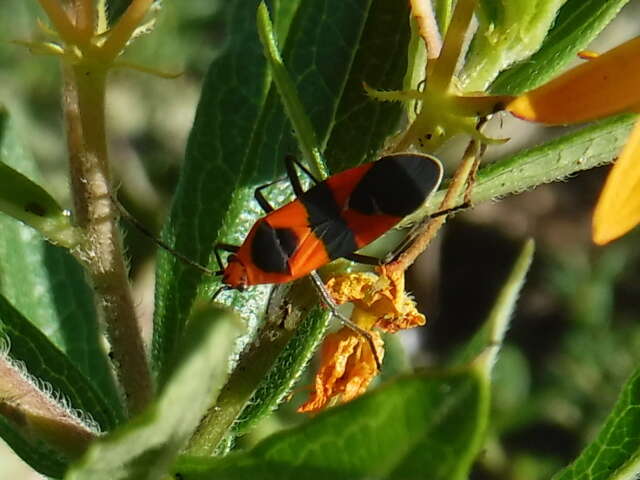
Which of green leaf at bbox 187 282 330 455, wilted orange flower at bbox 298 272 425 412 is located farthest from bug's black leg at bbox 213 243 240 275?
wilted orange flower at bbox 298 272 425 412

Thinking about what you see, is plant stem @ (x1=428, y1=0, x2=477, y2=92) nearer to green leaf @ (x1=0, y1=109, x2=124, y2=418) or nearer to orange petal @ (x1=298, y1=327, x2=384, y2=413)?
orange petal @ (x1=298, y1=327, x2=384, y2=413)

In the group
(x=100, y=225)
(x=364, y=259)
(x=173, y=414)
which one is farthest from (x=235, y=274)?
(x=173, y=414)

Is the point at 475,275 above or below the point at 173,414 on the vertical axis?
below

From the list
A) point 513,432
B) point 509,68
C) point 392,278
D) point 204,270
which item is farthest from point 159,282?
point 513,432

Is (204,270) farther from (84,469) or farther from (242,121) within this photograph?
(84,469)

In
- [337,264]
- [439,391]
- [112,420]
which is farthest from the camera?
[112,420]

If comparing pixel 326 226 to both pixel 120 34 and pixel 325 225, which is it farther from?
pixel 120 34
